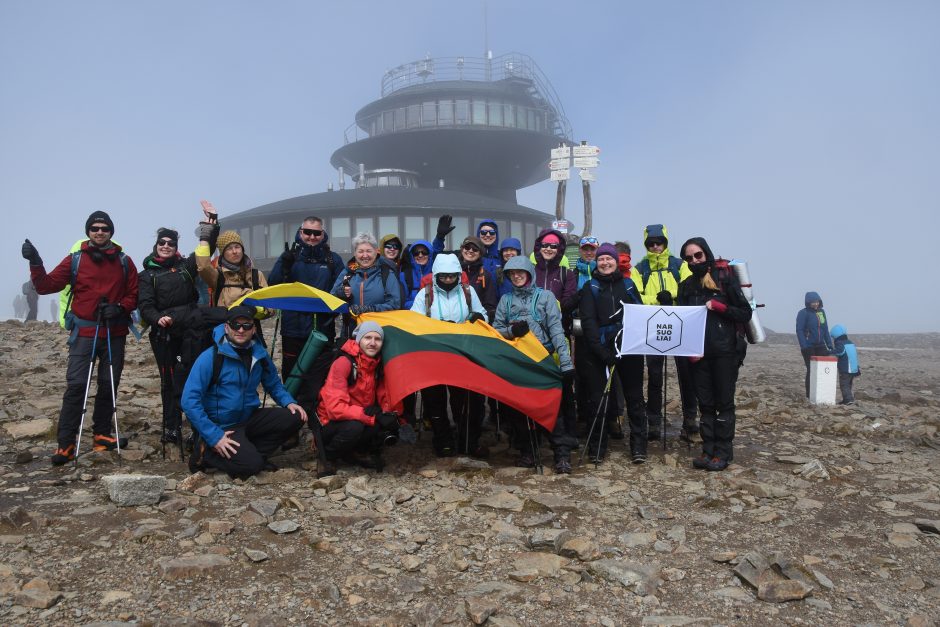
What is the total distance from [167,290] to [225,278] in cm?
64

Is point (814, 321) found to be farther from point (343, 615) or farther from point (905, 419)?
point (343, 615)

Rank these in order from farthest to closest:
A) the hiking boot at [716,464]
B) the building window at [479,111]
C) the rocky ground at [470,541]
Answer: the building window at [479,111], the hiking boot at [716,464], the rocky ground at [470,541]

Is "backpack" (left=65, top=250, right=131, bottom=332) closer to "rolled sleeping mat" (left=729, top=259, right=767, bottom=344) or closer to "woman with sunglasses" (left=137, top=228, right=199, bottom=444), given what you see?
"woman with sunglasses" (left=137, top=228, right=199, bottom=444)

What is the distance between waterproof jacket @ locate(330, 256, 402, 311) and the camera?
25.1 ft

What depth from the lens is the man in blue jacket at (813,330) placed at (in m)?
13.4

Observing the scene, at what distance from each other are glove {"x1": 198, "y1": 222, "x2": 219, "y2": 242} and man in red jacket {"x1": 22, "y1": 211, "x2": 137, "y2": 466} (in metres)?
0.86

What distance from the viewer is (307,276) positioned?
795 centimetres

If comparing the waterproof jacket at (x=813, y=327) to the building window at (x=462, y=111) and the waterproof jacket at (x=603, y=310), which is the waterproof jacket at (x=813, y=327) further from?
the building window at (x=462, y=111)

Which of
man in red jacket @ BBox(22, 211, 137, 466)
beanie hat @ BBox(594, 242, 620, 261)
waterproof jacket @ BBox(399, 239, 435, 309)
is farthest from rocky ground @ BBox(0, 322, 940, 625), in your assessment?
beanie hat @ BBox(594, 242, 620, 261)

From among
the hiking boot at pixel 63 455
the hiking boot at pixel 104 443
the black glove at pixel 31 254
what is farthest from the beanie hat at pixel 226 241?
the hiking boot at pixel 63 455

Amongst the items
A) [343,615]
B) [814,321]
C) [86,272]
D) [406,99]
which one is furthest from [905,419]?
[406,99]

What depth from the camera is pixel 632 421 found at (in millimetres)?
7551

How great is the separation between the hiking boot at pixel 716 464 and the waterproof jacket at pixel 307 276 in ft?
15.4

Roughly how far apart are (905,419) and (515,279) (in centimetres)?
820
